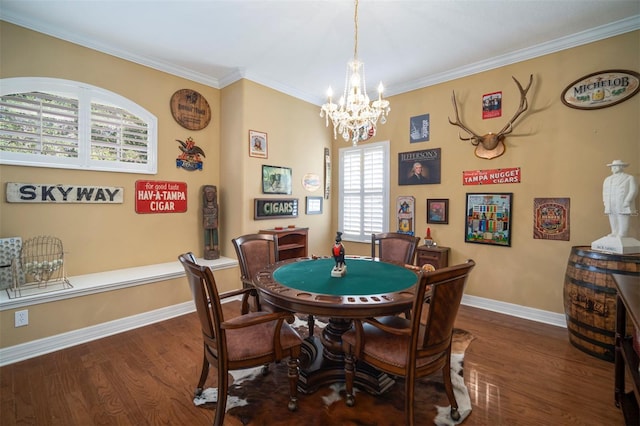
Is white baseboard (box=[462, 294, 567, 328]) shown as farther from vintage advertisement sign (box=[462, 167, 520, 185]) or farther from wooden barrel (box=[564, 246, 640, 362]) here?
vintage advertisement sign (box=[462, 167, 520, 185])

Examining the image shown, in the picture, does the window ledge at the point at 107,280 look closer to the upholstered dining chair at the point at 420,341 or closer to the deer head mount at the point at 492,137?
the upholstered dining chair at the point at 420,341

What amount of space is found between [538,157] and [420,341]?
106 inches

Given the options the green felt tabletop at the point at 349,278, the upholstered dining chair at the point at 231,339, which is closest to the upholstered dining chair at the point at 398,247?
the green felt tabletop at the point at 349,278

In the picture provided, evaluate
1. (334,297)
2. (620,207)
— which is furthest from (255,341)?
(620,207)

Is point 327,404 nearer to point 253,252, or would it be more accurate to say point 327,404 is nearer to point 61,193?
point 253,252

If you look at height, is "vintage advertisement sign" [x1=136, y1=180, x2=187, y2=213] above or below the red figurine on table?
above

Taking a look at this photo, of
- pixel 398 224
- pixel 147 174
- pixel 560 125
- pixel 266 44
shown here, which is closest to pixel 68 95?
pixel 147 174

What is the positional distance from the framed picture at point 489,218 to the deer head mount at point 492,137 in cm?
50

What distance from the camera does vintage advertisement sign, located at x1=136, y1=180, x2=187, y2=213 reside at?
3.43 m

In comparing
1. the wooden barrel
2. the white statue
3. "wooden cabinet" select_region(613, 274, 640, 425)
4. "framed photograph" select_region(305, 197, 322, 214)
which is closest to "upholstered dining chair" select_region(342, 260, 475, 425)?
"wooden cabinet" select_region(613, 274, 640, 425)

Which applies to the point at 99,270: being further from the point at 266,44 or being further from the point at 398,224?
the point at 398,224

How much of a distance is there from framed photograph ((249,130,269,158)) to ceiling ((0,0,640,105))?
2.50ft

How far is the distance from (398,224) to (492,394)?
2.53 metres

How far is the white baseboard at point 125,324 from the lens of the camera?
2412mm
